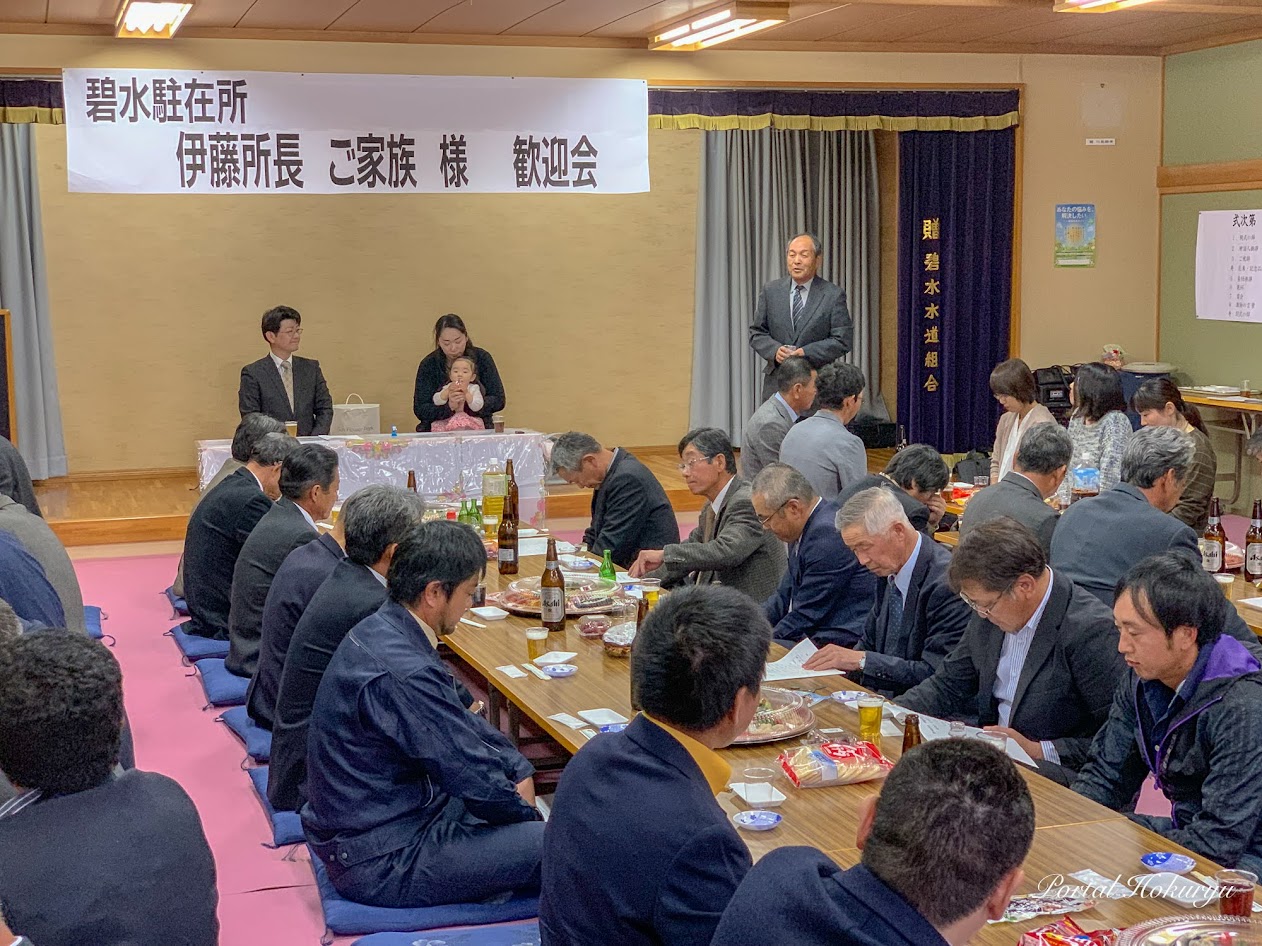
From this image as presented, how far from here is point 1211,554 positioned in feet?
16.1

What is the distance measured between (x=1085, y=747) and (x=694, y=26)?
5.54 metres

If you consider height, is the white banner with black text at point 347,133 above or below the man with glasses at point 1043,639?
above

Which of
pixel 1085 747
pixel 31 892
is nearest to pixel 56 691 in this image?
pixel 31 892

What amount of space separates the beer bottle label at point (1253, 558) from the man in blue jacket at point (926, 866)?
346 cm

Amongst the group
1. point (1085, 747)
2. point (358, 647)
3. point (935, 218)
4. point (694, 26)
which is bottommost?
point (1085, 747)

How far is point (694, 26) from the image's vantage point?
26.0 ft

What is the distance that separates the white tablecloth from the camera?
7.96 meters

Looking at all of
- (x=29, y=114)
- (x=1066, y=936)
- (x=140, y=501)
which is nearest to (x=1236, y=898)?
(x=1066, y=936)

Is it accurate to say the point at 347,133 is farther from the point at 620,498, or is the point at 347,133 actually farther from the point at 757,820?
the point at 757,820

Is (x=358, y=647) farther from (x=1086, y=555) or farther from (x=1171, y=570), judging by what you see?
(x=1086, y=555)

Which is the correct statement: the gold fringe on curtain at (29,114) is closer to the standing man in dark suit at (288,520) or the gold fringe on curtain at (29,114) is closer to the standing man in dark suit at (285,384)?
the standing man in dark suit at (285,384)

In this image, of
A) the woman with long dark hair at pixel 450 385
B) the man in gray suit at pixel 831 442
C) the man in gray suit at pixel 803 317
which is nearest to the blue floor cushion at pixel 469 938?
the man in gray suit at pixel 831 442

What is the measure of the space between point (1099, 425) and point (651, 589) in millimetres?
3179

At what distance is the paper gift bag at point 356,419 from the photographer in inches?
371
